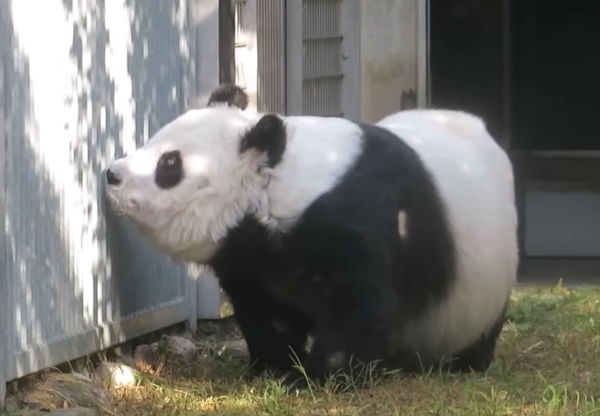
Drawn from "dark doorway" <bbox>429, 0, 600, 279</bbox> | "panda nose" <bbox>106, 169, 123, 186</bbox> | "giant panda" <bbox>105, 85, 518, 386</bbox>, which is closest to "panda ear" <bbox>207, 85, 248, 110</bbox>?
"giant panda" <bbox>105, 85, 518, 386</bbox>

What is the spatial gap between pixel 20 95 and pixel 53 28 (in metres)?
0.45

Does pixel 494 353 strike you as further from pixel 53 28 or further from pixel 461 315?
pixel 53 28

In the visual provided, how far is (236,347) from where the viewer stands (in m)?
6.61

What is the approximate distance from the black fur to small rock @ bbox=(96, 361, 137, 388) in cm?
58

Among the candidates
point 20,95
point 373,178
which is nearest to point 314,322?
point 373,178

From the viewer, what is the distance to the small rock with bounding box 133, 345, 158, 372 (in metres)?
5.82

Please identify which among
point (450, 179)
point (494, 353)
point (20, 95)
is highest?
point (20, 95)

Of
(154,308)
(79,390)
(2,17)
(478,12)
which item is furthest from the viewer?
(478,12)

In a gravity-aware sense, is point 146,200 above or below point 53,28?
below

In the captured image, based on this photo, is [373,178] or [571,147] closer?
[373,178]

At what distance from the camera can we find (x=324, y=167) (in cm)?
511

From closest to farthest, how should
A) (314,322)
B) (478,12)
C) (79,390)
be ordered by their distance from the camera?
(79,390) < (314,322) < (478,12)

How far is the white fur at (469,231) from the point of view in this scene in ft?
18.4

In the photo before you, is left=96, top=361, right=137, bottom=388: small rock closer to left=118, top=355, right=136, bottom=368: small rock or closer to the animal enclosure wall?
the animal enclosure wall
